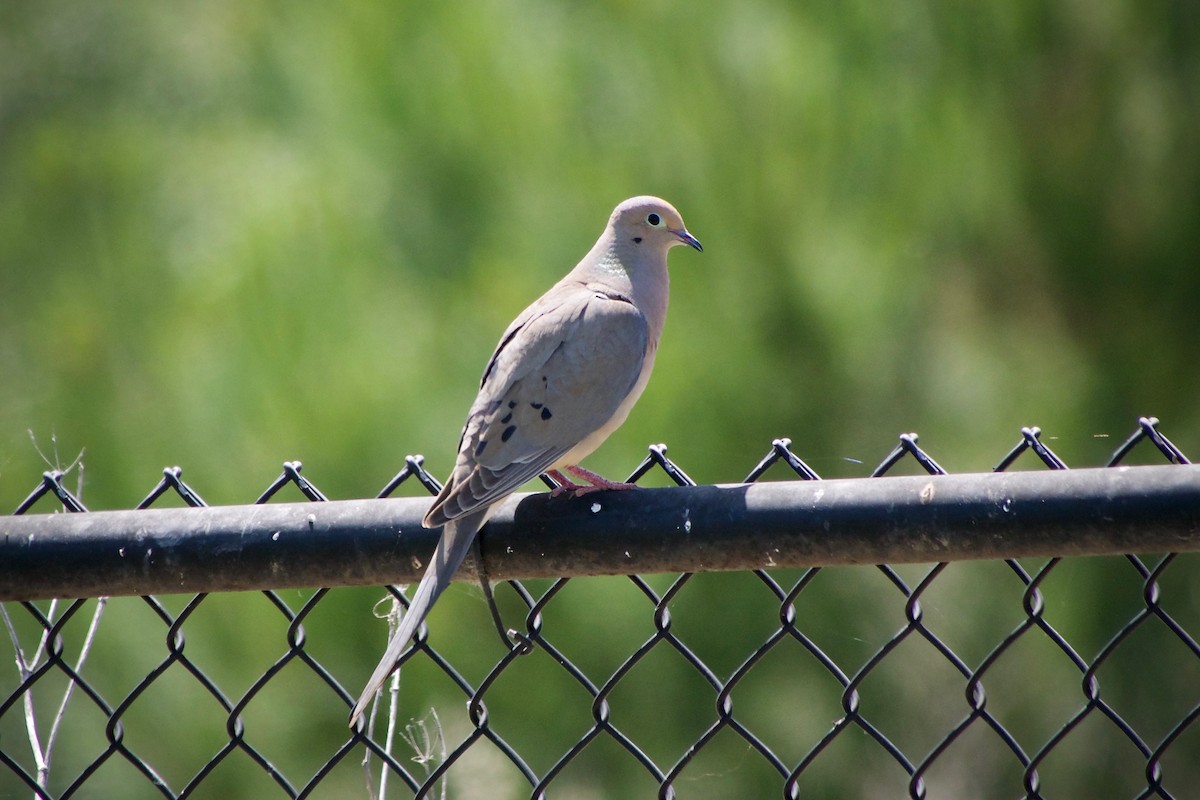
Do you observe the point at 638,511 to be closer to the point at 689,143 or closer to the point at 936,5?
the point at 689,143

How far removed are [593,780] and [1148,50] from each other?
8.12 ft

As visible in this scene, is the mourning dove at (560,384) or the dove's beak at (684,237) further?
the dove's beak at (684,237)

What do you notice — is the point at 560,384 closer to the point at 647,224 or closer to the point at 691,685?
the point at 647,224

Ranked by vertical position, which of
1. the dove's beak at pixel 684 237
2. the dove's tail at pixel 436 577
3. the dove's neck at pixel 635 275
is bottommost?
the dove's tail at pixel 436 577

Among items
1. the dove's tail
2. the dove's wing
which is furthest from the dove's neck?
the dove's tail

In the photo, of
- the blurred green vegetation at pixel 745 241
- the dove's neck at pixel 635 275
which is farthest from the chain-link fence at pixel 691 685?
the dove's neck at pixel 635 275

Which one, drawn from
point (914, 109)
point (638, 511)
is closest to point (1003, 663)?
point (914, 109)

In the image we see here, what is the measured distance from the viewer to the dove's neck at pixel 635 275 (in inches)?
90.8

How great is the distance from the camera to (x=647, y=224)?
251 centimetres

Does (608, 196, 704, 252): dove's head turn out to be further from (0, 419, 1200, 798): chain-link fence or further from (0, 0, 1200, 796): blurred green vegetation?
(0, 419, 1200, 798): chain-link fence

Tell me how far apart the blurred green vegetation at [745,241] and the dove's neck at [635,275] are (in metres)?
0.62

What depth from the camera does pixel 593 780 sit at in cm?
325

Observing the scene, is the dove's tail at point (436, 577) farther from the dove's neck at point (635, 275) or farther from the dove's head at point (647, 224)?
the dove's head at point (647, 224)

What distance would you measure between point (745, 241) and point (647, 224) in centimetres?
82
